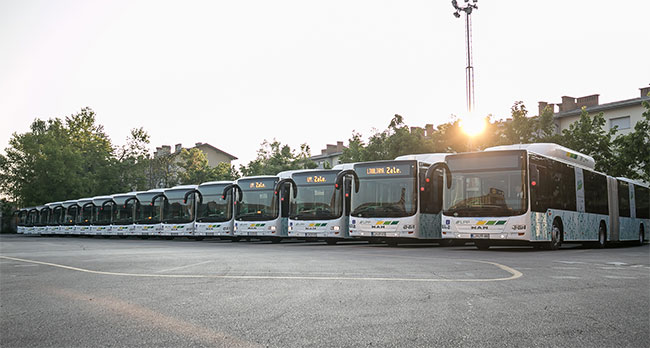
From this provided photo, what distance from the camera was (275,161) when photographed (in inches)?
2689

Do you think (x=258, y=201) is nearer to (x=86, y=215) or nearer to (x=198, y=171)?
(x=86, y=215)

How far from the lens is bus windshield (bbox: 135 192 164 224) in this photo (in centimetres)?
3647

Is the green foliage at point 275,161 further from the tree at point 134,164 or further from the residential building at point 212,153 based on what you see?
the residential building at point 212,153

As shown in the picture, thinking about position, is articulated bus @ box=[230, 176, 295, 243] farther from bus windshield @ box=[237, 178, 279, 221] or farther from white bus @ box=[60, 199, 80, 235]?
white bus @ box=[60, 199, 80, 235]

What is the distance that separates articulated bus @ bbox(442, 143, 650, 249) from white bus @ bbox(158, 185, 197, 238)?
59.0 ft

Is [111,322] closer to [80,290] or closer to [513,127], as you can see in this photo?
[80,290]

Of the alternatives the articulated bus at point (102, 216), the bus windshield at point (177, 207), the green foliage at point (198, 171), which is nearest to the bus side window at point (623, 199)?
the bus windshield at point (177, 207)

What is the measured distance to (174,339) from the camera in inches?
201

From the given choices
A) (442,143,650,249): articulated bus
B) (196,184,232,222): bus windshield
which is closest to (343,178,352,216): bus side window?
(442,143,650,249): articulated bus

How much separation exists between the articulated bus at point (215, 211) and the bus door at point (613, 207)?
16800 millimetres

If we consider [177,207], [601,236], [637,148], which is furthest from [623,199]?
[177,207]

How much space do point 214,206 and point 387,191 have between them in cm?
1267

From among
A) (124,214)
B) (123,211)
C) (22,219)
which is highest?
(123,211)

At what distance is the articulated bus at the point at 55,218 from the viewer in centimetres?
5120
